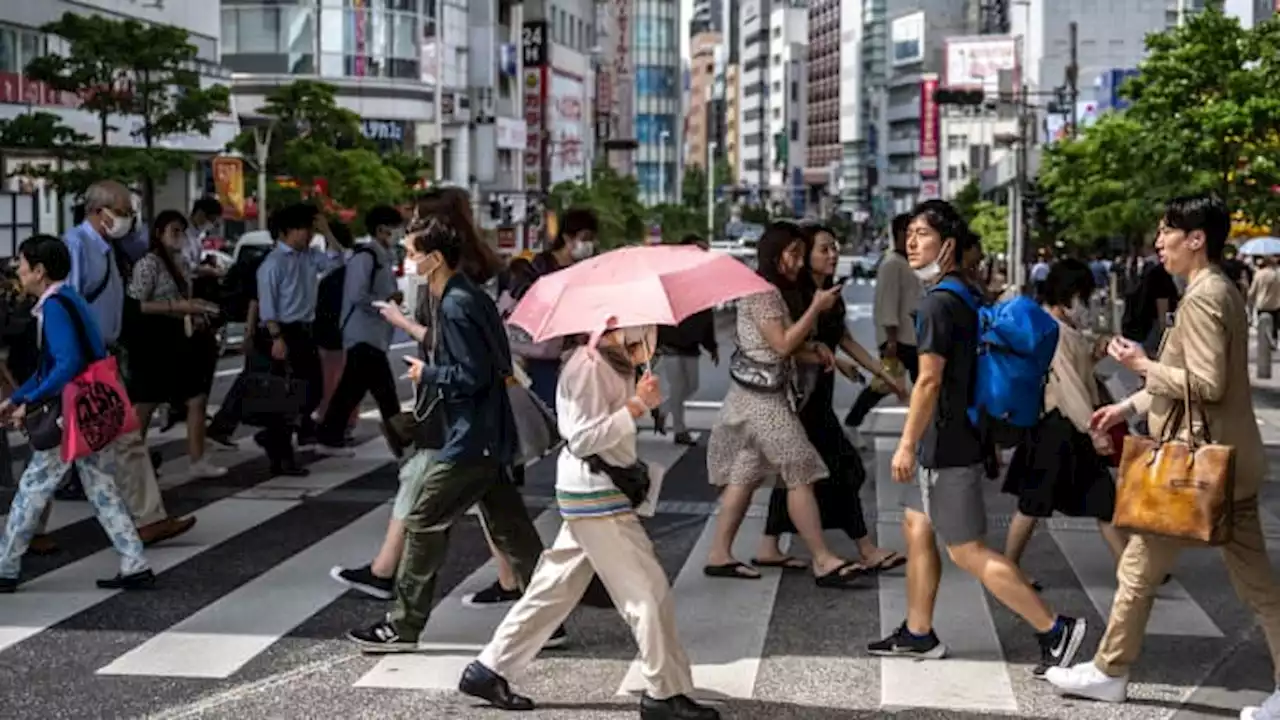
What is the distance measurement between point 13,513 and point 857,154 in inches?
7369

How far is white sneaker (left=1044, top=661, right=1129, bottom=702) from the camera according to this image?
686cm

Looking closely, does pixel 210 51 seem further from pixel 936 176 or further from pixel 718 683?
pixel 936 176

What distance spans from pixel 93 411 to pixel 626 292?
327 centimetres

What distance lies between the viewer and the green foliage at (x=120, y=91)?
1215 inches

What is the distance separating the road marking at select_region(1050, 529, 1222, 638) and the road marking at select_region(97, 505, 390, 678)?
3.54 m

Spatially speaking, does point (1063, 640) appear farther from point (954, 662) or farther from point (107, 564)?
point (107, 564)

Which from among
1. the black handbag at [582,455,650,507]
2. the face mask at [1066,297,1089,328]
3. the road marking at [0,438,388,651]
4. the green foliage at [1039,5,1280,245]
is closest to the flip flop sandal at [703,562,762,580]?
the face mask at [1066,297,1089,328]

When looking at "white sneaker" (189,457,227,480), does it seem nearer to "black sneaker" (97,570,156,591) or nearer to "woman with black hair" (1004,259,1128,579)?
"black sneaker" (97,570,156,591)

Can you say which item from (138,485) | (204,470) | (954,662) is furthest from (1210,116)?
(954,662)

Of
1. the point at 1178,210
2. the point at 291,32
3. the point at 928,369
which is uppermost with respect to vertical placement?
the point at 291,32

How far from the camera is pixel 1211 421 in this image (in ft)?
21.3

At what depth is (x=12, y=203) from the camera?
26.4 m

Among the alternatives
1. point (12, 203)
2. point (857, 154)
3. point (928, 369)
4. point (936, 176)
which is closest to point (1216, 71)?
point (12, 203)

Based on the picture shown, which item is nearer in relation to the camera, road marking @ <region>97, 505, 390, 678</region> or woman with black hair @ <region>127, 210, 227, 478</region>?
road marking @ <region>97, 505, 390, 678</region>
